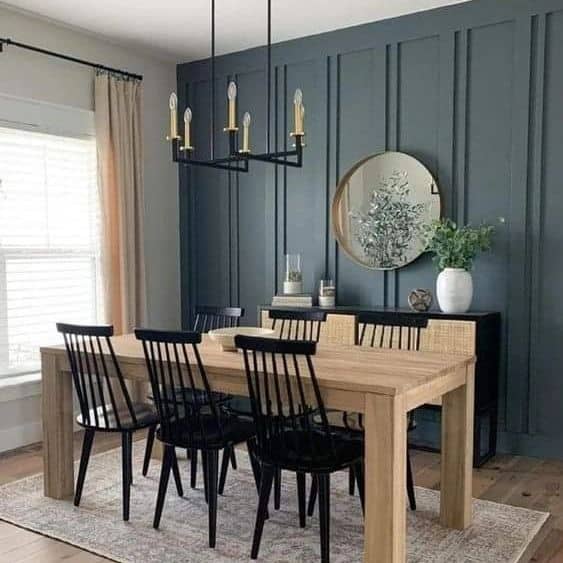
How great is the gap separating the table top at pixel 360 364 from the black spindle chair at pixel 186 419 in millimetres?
107

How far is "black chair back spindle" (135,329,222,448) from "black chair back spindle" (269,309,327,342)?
85 cm

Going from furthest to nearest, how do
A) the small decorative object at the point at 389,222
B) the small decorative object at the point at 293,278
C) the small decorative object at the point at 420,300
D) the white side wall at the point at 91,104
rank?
1. the small decorative object at the point at 293,278
2. the small decorative object at the point at 389,222
3. the white side wall at the point at 91,104
4. the small decorative object at the point at 420,300

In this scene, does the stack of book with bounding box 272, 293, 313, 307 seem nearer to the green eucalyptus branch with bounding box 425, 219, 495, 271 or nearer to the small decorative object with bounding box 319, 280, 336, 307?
the small decorative object with bounding box 319, 280, 336, 307

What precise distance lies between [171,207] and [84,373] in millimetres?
2412

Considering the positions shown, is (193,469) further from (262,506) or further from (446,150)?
(446,150)

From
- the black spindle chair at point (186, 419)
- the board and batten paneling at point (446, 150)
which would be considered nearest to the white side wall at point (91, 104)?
the board and batten paneling at point (446, 150)

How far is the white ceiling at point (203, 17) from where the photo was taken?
4.18m

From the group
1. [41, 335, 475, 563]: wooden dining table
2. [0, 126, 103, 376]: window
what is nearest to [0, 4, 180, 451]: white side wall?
[0, 126, 103, 376]: window

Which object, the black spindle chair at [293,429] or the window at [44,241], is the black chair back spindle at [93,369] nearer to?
the black spindle chair at [293,429]

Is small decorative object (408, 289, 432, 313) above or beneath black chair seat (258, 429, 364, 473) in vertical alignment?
above

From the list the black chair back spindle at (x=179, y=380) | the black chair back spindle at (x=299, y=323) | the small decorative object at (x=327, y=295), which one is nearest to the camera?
the black chair back spindle at (x=179, y=380)

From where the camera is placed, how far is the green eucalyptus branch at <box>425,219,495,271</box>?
3963 mm

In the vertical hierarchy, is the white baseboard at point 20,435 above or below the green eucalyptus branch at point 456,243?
below

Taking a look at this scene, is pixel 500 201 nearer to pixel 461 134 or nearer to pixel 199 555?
pixel 461 134
